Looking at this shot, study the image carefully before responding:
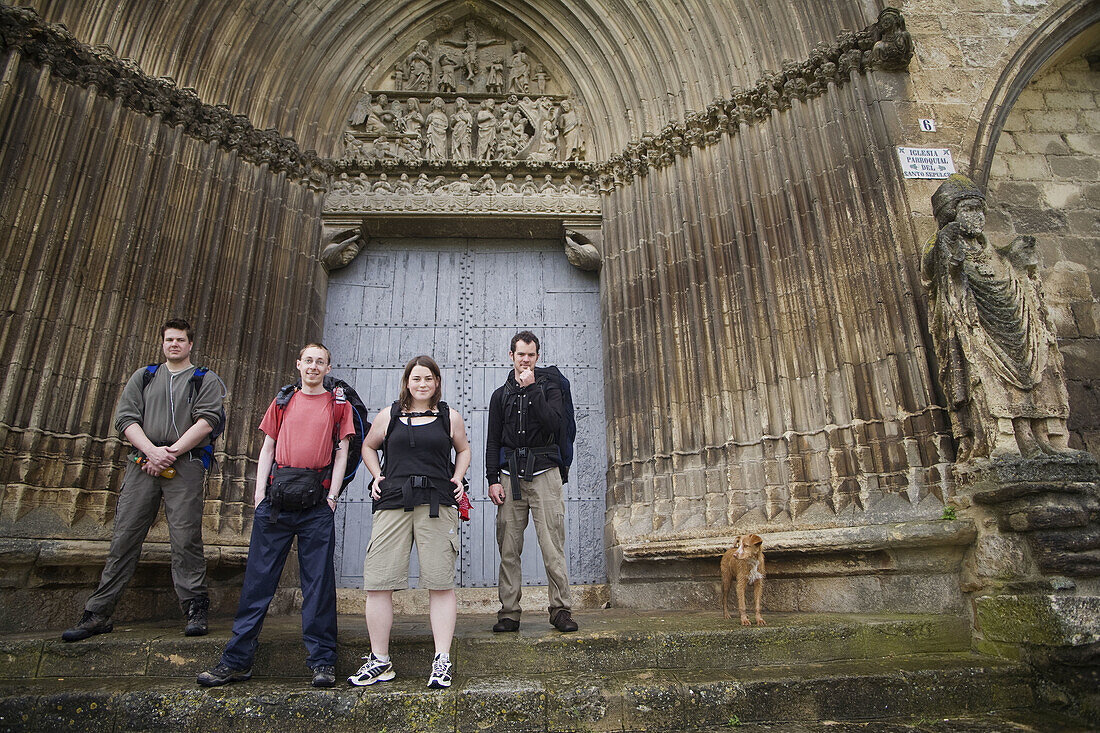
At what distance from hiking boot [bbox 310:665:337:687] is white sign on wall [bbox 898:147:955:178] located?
5074mm

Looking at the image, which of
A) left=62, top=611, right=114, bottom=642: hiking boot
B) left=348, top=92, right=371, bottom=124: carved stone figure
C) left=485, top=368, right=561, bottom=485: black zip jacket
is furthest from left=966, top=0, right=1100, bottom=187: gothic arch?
left=62, top=611, right=114, bottom=642: hiking boot

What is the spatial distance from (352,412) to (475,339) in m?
3.33

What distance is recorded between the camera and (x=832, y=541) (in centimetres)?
436

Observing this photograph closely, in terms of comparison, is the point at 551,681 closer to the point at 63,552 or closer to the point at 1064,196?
the point at 63,552

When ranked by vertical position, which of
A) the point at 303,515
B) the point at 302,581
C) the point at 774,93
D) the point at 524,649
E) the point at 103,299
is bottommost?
the point at 524,649

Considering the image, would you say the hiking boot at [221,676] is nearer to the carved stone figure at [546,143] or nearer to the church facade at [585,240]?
the church facade at [585,240]

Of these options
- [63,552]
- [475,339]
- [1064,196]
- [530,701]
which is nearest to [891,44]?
[1064,196]

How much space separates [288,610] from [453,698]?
10.4ft

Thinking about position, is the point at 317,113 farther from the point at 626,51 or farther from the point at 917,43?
the point at 917,43

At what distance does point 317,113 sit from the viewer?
6809mm

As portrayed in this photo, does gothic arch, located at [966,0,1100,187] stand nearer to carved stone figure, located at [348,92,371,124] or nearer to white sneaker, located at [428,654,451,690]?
white sneaker, located at [428,654,451,690]

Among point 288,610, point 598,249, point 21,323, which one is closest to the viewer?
point 21,323

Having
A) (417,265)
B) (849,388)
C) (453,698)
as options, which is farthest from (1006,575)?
(417,265)

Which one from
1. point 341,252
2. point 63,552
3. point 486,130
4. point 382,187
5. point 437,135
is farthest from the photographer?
point 486,130
